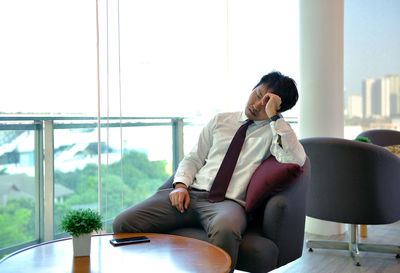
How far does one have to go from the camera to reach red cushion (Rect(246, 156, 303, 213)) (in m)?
1.95

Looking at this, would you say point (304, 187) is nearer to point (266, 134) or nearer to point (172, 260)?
point (266, 134)

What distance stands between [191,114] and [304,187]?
7.38 ft

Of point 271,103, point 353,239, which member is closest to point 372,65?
point 353,239

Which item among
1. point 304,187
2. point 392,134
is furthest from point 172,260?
point 392,134

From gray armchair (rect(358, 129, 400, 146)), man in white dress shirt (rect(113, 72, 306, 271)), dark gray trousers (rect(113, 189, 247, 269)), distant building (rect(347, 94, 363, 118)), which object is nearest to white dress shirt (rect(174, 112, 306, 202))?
man in white dress shirt (rect(113, 72, 306, 271))

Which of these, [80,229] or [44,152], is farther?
[44,152]

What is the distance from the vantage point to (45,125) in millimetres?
2828

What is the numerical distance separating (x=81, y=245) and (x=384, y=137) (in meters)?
3.15

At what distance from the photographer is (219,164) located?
231 centimetres

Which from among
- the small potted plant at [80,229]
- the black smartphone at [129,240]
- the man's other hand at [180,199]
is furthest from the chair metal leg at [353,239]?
the small potted plant at [80,229]

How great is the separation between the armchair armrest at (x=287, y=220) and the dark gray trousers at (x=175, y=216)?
Result: 0.41 feet

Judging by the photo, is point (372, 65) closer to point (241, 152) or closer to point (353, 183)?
point (353, 183)

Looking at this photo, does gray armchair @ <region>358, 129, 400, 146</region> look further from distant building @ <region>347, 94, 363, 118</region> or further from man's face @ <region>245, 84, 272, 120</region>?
man's face @ <region>245, 84, 272, 120</region>

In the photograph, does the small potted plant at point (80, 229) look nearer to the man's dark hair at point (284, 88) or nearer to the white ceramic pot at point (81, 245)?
the white ceramic pot at point (81, 245)
